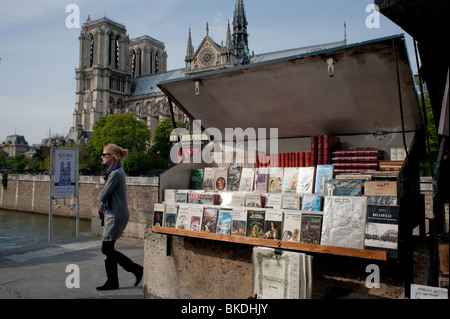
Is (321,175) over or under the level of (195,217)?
over

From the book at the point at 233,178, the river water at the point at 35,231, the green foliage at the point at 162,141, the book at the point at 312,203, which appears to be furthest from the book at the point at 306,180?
the green foliage at the point at 162,141

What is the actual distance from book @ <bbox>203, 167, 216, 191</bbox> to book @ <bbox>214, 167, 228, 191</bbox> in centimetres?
5

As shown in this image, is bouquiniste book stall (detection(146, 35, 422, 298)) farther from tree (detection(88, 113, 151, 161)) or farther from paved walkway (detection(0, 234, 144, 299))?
tree (detection(88, 113, 151, 161))

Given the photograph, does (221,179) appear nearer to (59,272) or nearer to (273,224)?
(273,224)

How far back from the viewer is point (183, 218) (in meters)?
4.23

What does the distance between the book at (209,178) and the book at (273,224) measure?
1.47 m

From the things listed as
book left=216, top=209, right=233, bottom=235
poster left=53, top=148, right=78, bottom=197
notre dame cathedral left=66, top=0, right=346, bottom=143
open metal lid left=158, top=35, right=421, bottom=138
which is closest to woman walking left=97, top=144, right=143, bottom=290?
open metal lid left=158, top=35, right=421, bottom=138

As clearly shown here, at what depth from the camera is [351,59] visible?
343cm

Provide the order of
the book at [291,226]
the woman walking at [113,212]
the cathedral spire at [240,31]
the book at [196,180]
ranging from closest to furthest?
the book at [291,226] < the woman walking at [113,212] < the book at [196,180] < the cathedral spire at [240,31]

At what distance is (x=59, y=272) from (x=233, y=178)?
136 inches

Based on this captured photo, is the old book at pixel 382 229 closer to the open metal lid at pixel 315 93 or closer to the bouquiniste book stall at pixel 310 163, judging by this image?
the bouquiniste book stall at pixel 310 163

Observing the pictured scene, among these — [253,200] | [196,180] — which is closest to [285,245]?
[253,200]

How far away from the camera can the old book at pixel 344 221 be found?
314cm
